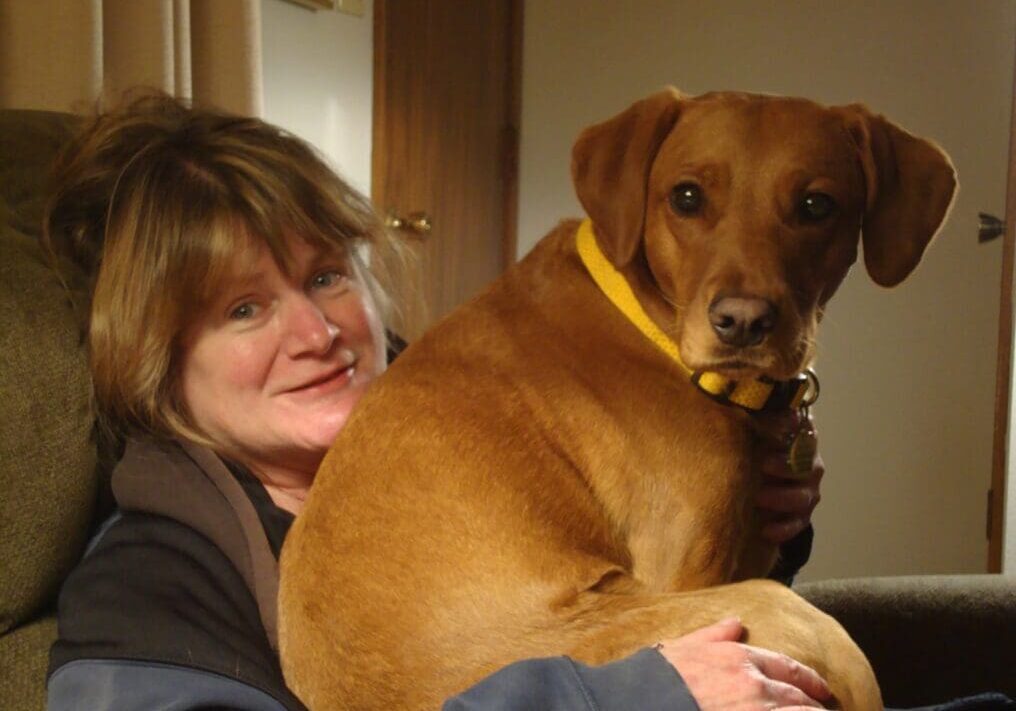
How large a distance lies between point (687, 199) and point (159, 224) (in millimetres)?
746

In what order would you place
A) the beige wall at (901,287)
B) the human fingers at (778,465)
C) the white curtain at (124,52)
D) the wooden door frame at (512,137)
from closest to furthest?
the human fingers at (778,465) < the white curtain at (124,52) < the beige wall at (901,287) < the wooden door frame at (512,137)

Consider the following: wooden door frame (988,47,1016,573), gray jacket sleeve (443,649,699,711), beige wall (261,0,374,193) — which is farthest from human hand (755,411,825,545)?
wooden door frame (988,47,1016,573)

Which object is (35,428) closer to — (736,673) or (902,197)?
(736,673)

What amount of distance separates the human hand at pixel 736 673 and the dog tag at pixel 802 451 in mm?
457

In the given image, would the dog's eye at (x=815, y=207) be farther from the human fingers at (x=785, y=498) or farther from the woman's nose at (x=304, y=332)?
the woman's nose at (x=304, y=332)

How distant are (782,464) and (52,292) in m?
1.07

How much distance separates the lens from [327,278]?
1.67 metres

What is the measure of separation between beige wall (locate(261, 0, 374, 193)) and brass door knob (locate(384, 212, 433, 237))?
17cm

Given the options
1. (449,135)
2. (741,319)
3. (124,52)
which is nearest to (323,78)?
(449,135)

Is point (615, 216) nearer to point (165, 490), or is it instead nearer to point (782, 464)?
point (782, 464)

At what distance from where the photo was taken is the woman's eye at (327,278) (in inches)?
64.8

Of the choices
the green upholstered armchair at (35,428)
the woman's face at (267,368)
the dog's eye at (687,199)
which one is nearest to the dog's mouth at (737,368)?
the dog's eye at (687,199)

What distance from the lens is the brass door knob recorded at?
363 cm

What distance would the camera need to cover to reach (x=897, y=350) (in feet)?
14.5
